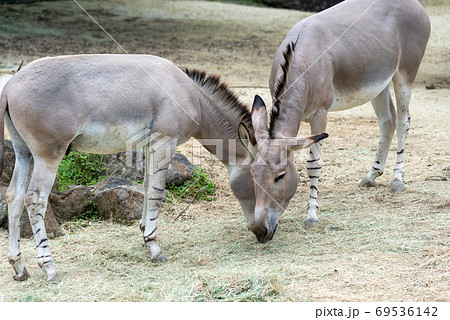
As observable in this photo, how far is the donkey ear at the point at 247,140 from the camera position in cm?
545

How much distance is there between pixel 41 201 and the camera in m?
4.97

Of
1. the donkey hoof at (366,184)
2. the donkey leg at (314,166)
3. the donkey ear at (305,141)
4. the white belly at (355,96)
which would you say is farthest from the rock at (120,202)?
the donkey hoof at (366,184)

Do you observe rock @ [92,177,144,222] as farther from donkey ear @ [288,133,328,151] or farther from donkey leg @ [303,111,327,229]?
donkey ear @ [288,133,328,151]

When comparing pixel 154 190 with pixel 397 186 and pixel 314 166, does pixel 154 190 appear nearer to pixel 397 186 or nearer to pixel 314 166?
pixel 314 166

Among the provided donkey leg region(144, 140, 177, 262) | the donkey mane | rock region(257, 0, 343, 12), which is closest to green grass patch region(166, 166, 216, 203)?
donkey leg region(144, 140, 177, 262)

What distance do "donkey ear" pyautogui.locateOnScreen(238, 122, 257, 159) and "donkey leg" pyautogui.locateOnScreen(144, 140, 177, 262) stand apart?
657mm

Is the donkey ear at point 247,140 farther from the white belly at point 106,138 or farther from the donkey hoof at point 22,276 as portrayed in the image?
the donkey hoof at point 22,276

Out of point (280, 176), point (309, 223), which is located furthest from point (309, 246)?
point (280, 176)

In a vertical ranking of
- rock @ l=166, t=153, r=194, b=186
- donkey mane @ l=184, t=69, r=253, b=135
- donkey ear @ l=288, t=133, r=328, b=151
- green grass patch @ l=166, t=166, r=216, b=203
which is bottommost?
green grass patch @ l=166, t=166, r=216, b=203

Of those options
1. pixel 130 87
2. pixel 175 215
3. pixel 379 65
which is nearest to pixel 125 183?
pixel 175 215

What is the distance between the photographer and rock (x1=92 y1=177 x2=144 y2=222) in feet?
21.7

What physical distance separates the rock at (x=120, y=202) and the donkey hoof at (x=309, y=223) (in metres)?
1.92

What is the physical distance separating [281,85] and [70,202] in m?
2.81

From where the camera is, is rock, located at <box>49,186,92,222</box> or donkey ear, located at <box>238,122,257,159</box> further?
rock, located at <box>49,186,92,222</box>
